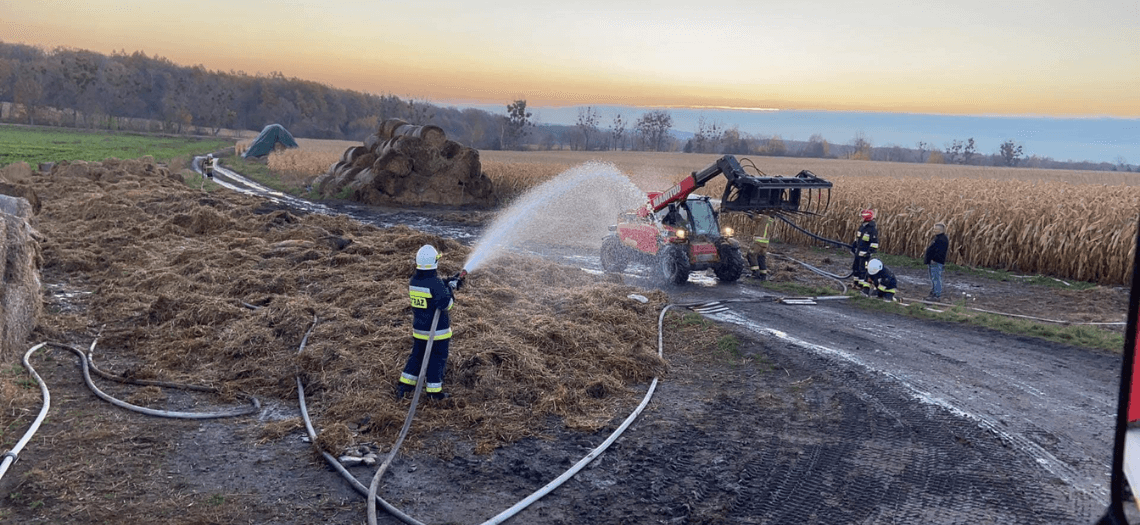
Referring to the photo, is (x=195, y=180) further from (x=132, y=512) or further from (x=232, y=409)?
(x=132, y=512)

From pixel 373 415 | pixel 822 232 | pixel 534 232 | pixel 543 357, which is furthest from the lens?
pixel 534 232

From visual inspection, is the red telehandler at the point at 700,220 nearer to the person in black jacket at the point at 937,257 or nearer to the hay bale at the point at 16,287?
the person in black jacket at the point at 937,257

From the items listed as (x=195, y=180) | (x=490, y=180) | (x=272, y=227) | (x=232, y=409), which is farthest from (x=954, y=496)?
(x=195, y=180)

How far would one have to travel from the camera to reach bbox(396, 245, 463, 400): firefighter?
8.10 metres

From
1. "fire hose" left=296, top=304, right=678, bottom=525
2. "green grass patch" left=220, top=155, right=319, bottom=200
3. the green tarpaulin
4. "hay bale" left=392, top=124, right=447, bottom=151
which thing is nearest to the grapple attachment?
"fire hose" left=296, top=304, right=678, bottom=525

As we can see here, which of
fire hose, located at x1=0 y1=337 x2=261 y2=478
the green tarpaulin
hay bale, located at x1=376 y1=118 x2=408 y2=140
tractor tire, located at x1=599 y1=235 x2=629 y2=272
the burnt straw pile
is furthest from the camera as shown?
the green tarpaulin

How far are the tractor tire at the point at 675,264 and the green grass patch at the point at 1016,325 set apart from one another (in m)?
3.51

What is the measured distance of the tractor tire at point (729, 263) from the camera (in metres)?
16.7

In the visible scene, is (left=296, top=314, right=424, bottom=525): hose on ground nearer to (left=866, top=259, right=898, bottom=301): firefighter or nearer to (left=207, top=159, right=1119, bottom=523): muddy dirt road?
(left=207, top=159, right=1119, bottom=523): muddy dirt road

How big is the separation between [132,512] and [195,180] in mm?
35577

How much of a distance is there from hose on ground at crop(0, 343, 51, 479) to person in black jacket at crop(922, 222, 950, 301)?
15.3 meters

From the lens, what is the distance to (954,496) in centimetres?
659

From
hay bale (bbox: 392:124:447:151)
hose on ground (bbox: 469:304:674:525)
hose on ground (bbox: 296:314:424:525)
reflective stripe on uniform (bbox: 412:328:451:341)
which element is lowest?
hose on ground (bbox: 296:314:424:525)

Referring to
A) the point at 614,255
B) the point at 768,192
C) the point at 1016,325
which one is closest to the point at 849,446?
the point at 1016,325
